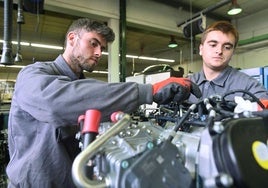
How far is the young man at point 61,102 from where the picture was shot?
0.70 metres

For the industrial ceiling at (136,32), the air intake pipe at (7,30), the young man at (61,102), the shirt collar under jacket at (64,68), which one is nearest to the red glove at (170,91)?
the young man at (61,102)

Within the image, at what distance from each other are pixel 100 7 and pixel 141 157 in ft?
12.4

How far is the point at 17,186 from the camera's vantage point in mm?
949

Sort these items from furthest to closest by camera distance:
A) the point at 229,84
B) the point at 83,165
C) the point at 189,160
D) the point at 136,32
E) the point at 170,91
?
the point at 136,32 → the point at 229,84 → the point at 170,91 → the point at 189,160 → the point at 83,165

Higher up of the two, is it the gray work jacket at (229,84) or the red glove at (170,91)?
the gray work jacket at (229,84)

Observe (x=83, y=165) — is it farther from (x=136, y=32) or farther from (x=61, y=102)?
(x=136, y=32)

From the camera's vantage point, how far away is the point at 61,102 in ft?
2.23

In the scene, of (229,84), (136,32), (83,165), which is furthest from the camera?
(136,32)

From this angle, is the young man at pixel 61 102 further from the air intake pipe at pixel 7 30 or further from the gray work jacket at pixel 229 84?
the gray work jacket at pixel 229 84

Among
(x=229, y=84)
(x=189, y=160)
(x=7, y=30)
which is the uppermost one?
(x=7, y=30)

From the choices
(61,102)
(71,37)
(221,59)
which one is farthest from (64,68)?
(221,59)

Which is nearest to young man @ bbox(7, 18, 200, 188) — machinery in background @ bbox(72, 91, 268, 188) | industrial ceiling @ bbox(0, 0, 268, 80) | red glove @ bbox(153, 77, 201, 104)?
red glove @ bbox(153, 77, 201, 104)

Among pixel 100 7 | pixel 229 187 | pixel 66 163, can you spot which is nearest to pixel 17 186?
pixel 66 163

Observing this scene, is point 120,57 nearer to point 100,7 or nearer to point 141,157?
point 100,7
